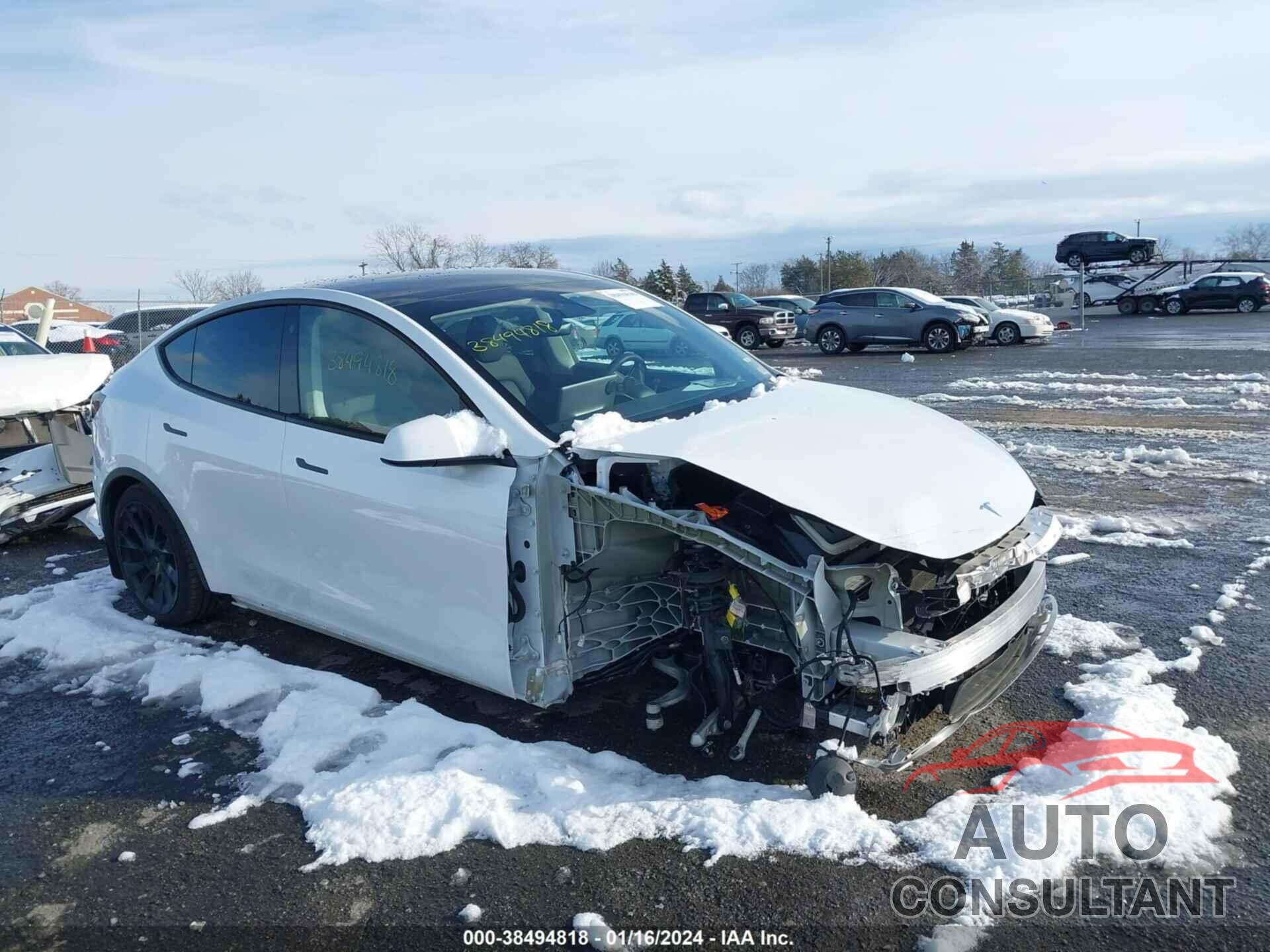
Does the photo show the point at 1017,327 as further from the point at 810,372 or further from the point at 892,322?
the point at 810,372

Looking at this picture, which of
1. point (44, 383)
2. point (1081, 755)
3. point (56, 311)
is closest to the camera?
point (1081, 755)

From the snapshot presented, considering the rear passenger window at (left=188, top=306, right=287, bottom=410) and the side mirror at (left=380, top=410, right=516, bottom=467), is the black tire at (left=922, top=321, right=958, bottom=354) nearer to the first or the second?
the rear passenger window at (left=188, top=306, right=287, bottom=410)

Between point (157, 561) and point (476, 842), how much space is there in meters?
2.89

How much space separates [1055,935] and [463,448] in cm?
229

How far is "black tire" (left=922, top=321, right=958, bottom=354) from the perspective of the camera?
24062mm

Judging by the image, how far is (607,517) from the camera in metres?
3.43

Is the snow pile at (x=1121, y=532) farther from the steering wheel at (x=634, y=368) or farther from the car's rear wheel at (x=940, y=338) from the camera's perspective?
the car's rear wheel at (x=940, y=338)

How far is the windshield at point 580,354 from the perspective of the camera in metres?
3.85

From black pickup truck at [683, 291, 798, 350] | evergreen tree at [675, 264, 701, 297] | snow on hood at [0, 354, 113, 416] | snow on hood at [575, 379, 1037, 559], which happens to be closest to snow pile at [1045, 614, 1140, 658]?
snow on hood at [575, 379, 1037, 559]

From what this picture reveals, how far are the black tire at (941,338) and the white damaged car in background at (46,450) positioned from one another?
66.8ft

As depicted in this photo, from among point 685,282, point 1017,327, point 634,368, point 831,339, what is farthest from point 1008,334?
point 685,282

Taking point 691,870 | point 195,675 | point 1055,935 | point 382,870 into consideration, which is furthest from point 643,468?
point 195,675

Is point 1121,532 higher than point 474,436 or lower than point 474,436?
lower

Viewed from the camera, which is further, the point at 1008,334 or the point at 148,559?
the point at 1008,334
